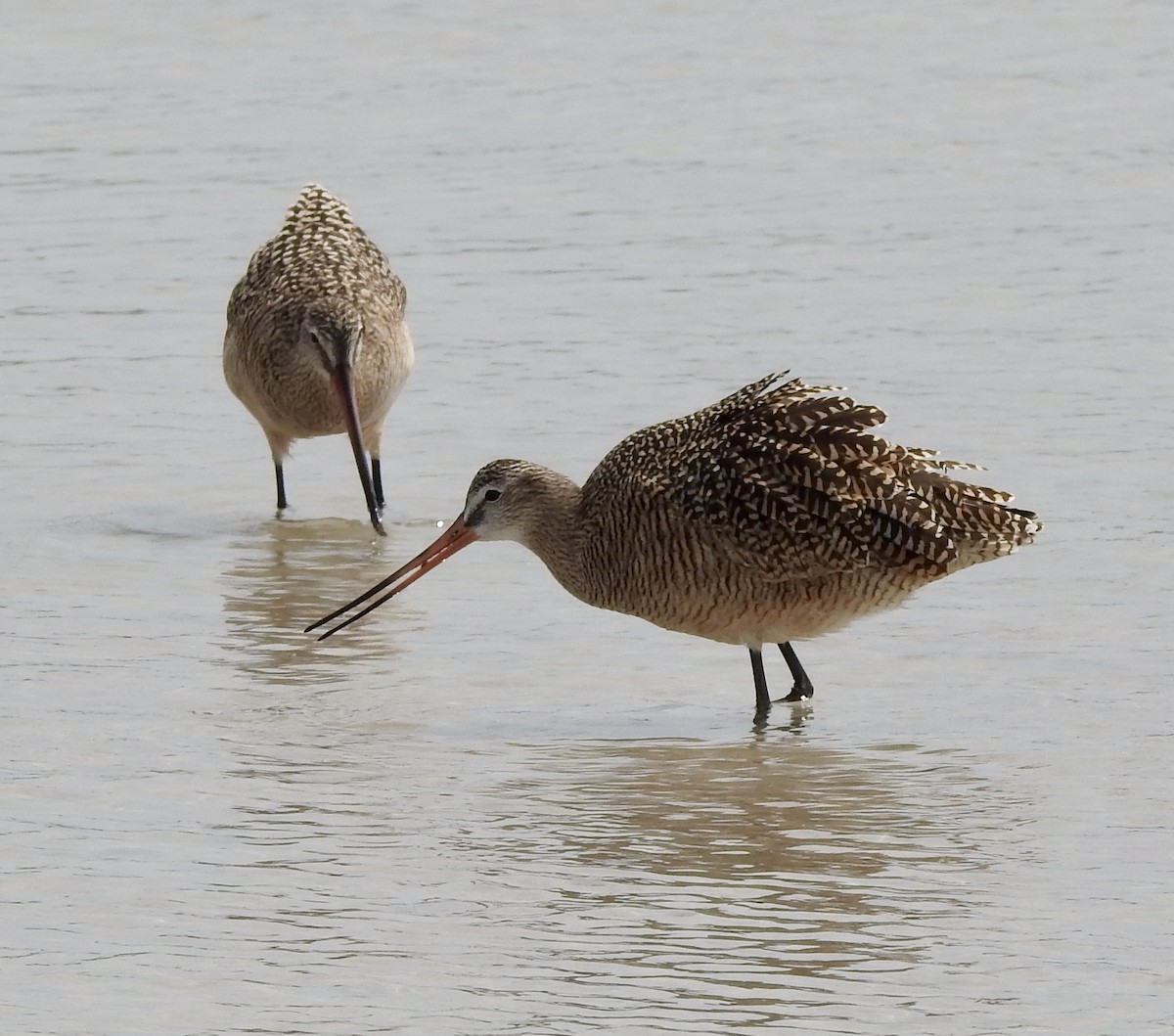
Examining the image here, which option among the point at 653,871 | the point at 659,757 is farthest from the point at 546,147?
the point at 653,871

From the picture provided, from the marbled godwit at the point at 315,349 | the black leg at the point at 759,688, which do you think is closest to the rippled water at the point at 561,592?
the black leg at the point at 759,688

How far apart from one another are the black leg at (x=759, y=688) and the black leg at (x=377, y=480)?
9.24 feet

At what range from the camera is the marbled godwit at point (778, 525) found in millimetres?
7137

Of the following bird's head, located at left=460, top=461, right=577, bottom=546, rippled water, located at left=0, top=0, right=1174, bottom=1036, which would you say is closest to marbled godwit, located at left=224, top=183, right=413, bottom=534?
rippled water, located at left=0, top=0, right=1174, bottom=1036

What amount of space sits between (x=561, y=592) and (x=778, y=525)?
164 centimetres

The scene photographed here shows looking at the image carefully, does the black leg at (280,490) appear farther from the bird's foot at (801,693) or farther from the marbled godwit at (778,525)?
the bird's foot at (801,693)

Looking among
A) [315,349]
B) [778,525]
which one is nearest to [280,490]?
Result: [315,349]

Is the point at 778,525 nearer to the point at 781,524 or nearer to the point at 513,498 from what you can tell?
the point at 781,524

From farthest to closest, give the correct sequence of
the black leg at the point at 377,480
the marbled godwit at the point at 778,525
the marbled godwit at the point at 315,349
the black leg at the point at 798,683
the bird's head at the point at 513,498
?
the marbled godwit at the point at 315,349 < the black leg at the point at 377,480 < the bird's head at the point at 513,498 < the black leg at the point at 798,683 < the marbled godwit at the point at 778,525

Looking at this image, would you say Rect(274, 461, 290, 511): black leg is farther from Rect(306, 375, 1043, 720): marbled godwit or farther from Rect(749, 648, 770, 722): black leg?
Rect(749, 648, 770, 722): black leg

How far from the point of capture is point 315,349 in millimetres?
10000

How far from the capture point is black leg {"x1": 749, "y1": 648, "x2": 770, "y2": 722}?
7211 millimetres

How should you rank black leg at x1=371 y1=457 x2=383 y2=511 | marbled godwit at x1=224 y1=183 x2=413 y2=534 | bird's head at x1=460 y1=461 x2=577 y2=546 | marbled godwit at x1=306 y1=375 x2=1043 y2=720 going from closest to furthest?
marbled godwit at x1=306 y1=375 x2=1043 y2=720 < bird's head at x1=460 y1=461 x2=577 y2=546 < black leg at x1=371 y1=457 x2=383 y2=511 < marbled godwit at x1=224 y1=183 x2=413 y2=534

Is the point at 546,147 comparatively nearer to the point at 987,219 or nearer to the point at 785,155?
the point at 785,155
